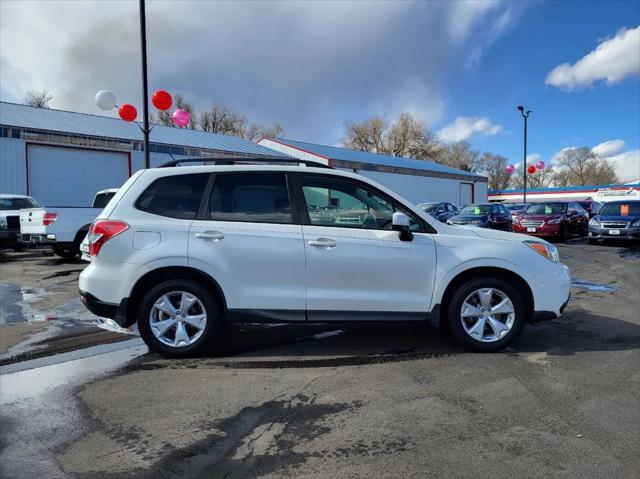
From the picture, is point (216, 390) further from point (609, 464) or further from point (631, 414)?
point (631, 414)

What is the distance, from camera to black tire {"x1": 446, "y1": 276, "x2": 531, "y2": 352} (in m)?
4.93

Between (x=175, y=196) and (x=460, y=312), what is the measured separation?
10.2 ft

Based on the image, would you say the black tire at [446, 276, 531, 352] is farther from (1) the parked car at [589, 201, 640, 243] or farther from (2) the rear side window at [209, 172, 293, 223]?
(1) the parked car at [589, 201, 640, 243]

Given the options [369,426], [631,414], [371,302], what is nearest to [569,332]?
[631,414]

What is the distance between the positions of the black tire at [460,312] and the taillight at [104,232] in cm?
337

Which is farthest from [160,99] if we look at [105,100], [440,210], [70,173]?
[440,210]

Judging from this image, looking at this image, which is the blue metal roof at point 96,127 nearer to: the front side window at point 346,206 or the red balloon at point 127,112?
the red balloon at point 127,112

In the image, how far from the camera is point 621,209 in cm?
1802

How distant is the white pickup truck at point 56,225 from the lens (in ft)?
40.0

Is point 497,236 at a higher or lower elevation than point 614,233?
higher

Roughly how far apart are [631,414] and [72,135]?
945 inches

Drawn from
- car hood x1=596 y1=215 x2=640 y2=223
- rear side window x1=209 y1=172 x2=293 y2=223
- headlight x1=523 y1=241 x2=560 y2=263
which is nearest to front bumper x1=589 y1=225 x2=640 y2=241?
car hood x1=596 y1=215 x2=640 y2=223

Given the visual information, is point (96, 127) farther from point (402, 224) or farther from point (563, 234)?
point (402, 224)

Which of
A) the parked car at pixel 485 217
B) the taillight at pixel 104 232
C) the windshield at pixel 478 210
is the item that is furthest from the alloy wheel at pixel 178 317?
the windshield at pixel 478 210
